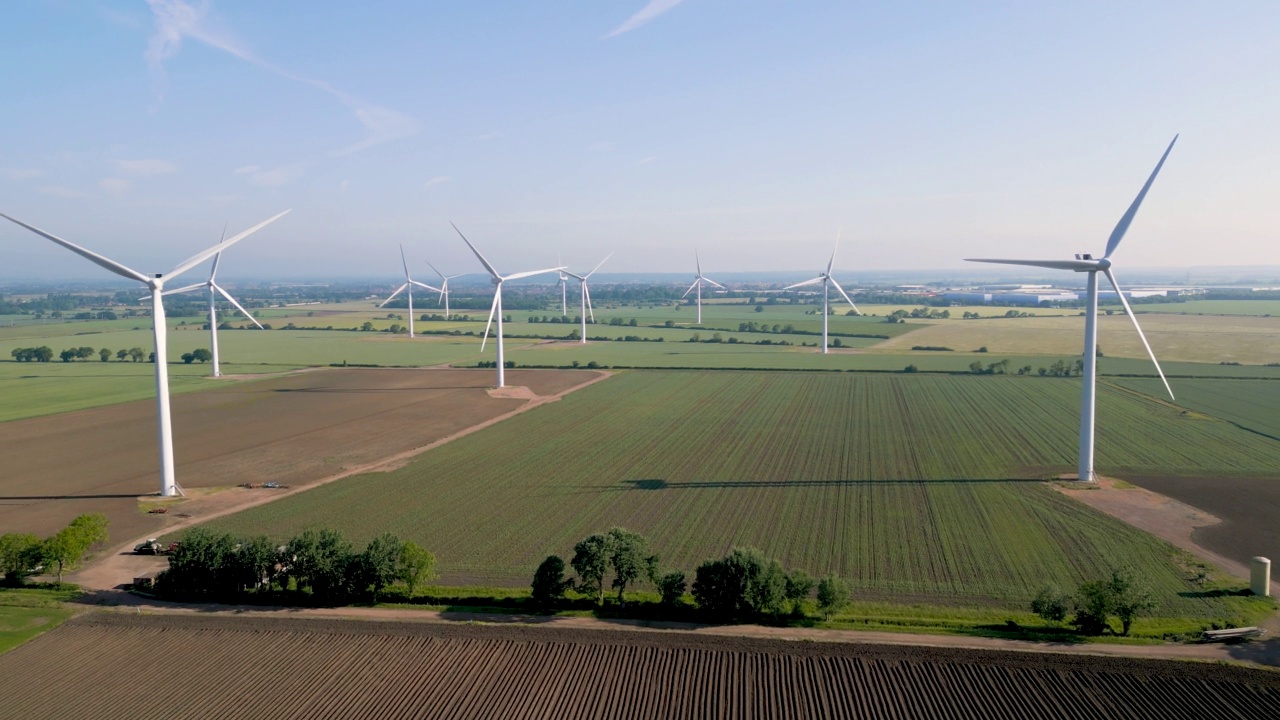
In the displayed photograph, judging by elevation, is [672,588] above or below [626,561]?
below

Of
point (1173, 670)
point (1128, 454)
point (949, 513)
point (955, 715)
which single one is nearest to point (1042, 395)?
point (1128, 454)

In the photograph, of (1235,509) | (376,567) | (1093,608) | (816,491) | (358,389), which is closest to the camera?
(1093,608)

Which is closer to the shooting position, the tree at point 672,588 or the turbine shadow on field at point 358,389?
the tree at point 672,588

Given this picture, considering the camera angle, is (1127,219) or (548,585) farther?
(1127,219)

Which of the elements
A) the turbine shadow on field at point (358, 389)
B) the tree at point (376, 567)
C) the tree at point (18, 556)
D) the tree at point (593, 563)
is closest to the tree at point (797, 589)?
the tree at point (593, 563)

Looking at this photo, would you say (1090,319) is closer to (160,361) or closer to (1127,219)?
(1127,219)

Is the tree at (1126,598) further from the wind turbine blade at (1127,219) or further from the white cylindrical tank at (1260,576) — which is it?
the wind turbine blade at (1127,219)

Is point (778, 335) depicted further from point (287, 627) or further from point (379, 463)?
point (287, 627)

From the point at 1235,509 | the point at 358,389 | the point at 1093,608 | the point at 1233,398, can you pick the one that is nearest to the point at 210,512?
the point at 1093,608
